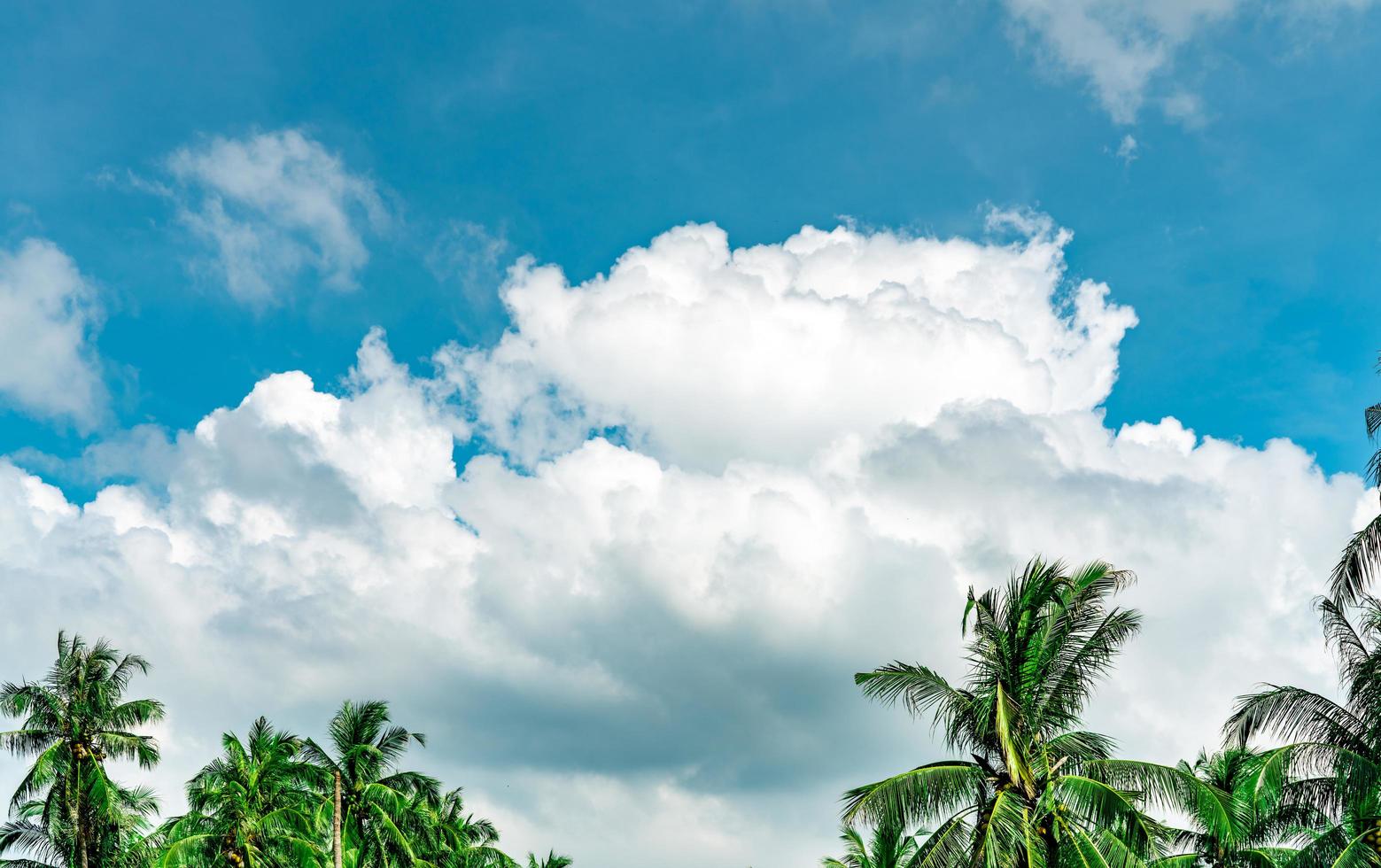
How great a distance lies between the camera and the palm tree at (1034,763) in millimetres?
18641

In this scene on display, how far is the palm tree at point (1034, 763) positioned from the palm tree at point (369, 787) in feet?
92.3

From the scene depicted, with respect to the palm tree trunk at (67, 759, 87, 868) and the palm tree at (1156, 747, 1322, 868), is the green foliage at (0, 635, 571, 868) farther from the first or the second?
the palm tree at (1156, 747, 1322, 868)

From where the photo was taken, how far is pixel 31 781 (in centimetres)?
3675

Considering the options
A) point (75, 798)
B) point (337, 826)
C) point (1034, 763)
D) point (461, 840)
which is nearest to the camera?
point (1034, 763)

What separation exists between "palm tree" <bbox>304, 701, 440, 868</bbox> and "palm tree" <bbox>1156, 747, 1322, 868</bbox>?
90.3ft

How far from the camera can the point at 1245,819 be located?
2442 cm

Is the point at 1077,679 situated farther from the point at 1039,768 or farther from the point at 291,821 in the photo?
the point at 291,821

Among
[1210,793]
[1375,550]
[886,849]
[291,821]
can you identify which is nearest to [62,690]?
[291,821]

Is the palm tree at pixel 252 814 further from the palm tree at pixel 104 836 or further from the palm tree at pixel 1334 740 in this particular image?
the palm tree at pixel 1334 740

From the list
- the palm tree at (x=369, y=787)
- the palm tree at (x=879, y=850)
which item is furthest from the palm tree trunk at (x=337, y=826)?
the palm tree at (x=879, y=850)

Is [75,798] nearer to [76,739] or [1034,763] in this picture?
[76,739]

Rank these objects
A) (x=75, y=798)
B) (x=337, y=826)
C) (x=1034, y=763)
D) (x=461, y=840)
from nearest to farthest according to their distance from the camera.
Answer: (x=1034, y=763) → (x=75, y=798) → (x=337, y=826) → (x=461, y=840)

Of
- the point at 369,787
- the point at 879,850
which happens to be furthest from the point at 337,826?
the point at 879,850

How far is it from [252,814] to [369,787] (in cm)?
421
